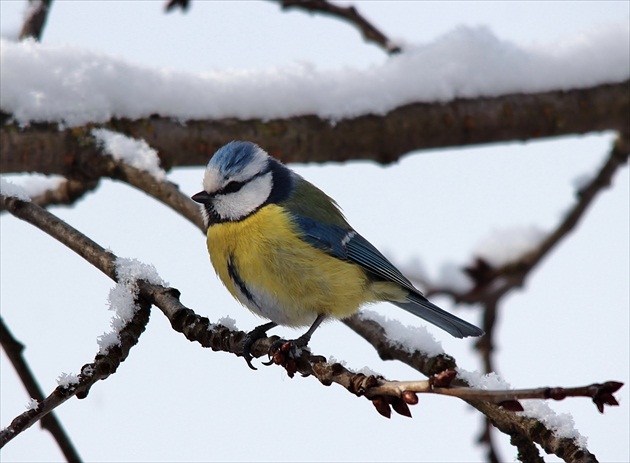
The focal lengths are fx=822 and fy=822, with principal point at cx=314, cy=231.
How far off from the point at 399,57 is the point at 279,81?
0.61m

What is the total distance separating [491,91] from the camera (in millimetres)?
3648

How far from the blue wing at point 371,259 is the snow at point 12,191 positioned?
886 millimetres

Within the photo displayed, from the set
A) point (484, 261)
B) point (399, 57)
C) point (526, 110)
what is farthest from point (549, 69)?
point (484, 261)

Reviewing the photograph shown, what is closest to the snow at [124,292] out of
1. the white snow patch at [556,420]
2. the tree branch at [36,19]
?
the white snow patch at [556,420]

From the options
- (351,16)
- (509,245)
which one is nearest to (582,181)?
(509,245)

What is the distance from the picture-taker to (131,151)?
3.04 m

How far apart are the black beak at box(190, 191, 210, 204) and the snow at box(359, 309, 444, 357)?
72 centimetres

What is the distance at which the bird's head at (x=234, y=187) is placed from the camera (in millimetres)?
2889

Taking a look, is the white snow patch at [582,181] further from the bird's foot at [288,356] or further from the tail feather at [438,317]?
the bird's foot at [288,356]

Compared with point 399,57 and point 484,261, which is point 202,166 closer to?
point 399,57

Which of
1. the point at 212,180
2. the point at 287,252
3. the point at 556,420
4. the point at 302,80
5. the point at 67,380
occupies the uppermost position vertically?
the point at 302,80

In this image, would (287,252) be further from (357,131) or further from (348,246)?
(357,131)

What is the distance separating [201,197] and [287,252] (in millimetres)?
412

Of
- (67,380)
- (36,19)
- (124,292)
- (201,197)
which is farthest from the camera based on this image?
(36,19)
